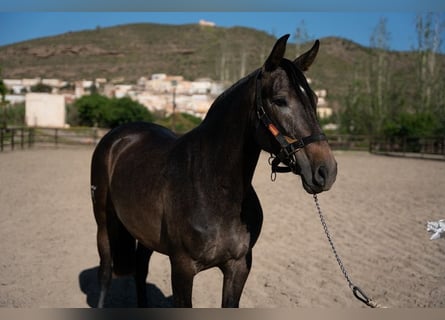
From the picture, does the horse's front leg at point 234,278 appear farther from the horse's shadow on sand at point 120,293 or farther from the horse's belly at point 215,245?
the horse's shadow on sand at point 120,293

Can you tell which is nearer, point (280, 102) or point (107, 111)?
point (280, 102)

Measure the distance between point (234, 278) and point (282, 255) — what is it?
296cm

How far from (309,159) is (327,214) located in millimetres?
6184

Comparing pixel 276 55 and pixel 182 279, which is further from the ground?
pixel 276 55

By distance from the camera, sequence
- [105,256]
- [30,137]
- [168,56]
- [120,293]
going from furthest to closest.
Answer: [168,56]
[30,137]
[120,293]
[105,256]

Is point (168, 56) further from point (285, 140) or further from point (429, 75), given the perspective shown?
point (285, 140)

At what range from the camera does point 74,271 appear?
4523 mm

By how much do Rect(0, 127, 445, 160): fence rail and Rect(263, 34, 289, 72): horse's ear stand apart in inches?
750

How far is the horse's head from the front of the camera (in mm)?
1737

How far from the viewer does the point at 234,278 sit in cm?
229

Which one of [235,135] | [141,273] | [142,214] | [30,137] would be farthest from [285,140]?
[30,137]

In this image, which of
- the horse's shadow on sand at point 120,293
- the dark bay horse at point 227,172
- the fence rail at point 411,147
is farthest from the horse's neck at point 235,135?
the fence rail at point 411,147

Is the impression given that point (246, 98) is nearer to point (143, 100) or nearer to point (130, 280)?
point (130, 280)

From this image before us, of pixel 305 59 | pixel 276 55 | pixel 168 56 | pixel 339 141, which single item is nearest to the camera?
pixel 276 55
